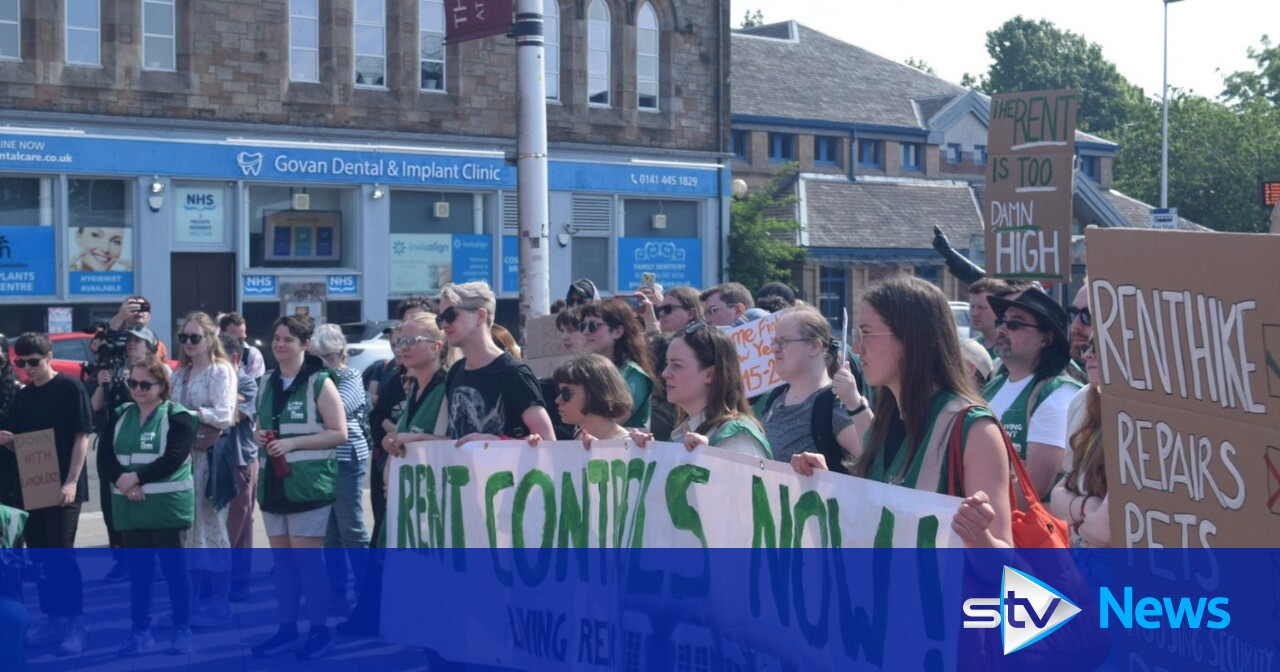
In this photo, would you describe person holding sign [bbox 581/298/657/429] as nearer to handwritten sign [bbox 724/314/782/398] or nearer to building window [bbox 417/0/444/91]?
handwritten sign [bbox 724/314/782/398]

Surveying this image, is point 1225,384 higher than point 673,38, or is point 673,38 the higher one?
point 673,38

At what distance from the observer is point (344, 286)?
27906mm

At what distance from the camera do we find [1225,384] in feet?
10.8

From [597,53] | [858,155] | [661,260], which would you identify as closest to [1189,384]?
[597,53]

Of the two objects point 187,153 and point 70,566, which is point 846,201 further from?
point 70,566

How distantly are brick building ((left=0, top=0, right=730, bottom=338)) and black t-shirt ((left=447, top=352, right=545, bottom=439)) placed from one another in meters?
19.7

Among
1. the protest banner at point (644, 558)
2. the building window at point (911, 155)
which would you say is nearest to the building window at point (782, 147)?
the building window at point (911, 155)

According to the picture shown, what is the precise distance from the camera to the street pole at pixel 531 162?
10.9 meters

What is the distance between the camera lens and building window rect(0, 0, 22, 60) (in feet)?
78.8

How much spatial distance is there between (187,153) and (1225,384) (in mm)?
24362

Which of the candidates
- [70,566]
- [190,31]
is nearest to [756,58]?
[190,31]

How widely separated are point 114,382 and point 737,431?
5604mm

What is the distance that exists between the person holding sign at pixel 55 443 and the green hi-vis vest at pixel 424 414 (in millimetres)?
2178
